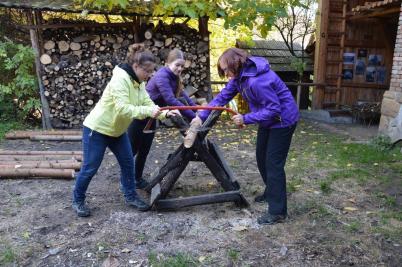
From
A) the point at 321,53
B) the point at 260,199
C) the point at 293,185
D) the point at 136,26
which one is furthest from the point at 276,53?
A: the point at 260,199

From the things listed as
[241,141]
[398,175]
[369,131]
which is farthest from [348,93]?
[398,175]

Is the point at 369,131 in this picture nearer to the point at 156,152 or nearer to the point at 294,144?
the point at 294,144

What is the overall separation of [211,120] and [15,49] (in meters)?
6.33

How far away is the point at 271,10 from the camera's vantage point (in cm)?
783

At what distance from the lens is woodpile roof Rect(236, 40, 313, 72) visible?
1164 cm

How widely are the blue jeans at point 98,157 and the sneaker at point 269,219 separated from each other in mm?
1402

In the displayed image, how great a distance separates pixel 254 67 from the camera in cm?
350

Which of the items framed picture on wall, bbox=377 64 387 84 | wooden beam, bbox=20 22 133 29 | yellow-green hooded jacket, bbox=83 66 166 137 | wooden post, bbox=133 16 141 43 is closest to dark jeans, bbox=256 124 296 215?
yellow-green hooded jacket, bbox=83 66 166 137

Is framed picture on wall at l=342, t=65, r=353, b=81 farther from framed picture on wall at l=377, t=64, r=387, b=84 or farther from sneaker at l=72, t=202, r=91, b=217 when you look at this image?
sneaker at l=72, t=202, r=91, b=217

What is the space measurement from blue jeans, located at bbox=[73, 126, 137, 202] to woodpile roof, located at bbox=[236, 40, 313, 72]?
8.11m

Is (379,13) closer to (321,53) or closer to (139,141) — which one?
(321,53)

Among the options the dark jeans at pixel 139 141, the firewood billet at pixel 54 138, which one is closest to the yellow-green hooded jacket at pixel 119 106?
the dark jeans at pixel 139 141

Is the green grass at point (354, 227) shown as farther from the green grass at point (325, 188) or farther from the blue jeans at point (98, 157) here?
the blue jeans at point (98, 157)

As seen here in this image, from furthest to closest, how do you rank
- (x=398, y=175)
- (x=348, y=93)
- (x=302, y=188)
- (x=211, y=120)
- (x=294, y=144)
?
(x=348, y=93) < (x=294, y=144) < (x=398, y=175) < (x=302, y=188) < (x=211, y=120)
